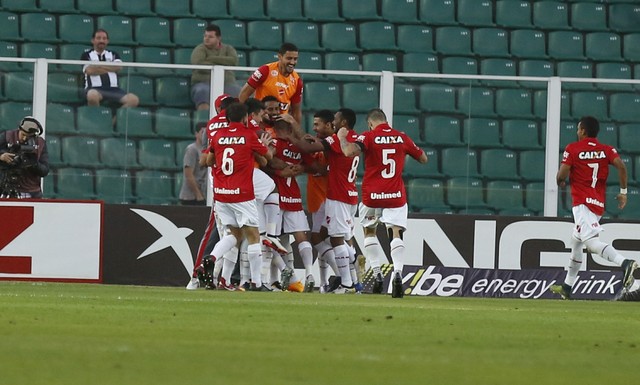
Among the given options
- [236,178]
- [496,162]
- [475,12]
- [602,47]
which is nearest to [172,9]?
[475,12]

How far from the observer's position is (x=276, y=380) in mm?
5781

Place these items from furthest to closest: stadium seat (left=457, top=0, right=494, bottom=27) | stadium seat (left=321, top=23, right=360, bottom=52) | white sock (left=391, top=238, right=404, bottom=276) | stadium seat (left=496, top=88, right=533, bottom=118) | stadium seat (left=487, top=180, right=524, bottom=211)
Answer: stadium seat (left=457, top=0, right=494, bottom=27), stadium seat (left=321, top=23, right=360, bottom=52), stadium seat (left=487, top=180, right=524, bottom=211), stadium seat (left=496, top=88, right=533, bottom=118), white sock (left=391, top=238, right=404, bottom=276)

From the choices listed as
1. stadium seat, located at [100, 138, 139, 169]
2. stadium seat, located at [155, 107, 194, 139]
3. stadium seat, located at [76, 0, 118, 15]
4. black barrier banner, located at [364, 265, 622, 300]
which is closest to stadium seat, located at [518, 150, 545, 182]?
black barrier banner, located at [364, 265, 622, 300]

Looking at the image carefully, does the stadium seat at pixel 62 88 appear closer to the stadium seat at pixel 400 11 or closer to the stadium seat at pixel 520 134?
the stadium seat at pixel 520 134

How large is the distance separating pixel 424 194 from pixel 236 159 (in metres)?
3.83

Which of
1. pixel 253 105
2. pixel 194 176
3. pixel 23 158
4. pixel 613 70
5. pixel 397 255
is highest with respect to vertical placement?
pixel 613 70

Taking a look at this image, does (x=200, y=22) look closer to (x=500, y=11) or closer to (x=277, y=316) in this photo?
(x=500, y=11)

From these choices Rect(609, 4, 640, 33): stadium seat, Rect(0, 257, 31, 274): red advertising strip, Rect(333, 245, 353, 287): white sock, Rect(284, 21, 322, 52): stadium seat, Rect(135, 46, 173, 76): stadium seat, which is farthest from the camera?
Rect(609, 4, 640, 33): stadium seat

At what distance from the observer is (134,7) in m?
22.2

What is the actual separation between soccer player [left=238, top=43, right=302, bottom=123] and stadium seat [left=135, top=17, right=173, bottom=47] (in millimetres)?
5928

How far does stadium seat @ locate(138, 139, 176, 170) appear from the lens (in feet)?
58.0

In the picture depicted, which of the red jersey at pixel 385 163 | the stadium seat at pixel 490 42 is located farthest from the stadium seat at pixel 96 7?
the red jersey at pixel 385 163

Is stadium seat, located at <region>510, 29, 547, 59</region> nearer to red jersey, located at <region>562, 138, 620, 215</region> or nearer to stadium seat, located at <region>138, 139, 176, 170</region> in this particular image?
red jersey, located at <region>562, 138, 620, 215</region>

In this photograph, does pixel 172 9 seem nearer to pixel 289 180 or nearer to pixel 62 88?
pixel 62 88
